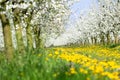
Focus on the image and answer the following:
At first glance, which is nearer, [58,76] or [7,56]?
[58,76]

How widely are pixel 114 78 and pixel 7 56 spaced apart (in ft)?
24.6

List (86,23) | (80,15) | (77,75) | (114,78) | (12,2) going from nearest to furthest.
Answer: (114,78) < (77,75) < (12,2) < (86,23) < (80,15)

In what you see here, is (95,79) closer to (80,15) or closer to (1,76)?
(1,76)

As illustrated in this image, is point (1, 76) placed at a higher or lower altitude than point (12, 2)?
lower

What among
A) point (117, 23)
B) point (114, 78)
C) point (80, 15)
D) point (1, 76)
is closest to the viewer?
point (114, 78)

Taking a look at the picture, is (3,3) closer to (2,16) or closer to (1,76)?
(2,16)

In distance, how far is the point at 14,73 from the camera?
29.6ft

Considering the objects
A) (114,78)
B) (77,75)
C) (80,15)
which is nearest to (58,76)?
(77,75)

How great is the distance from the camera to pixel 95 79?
777 centimetres

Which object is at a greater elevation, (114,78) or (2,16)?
(2,16)

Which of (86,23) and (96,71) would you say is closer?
(96,71)

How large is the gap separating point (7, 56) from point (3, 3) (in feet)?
9.16

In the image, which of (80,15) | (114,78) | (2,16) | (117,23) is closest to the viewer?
(114,78)

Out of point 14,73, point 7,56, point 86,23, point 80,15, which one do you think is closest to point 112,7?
point 86,23
